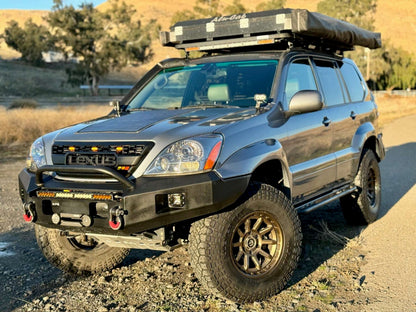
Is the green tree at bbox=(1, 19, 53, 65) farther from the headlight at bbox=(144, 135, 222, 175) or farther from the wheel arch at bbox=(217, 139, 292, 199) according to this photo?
the headlight at bbox=(144, 135, 222, 175)

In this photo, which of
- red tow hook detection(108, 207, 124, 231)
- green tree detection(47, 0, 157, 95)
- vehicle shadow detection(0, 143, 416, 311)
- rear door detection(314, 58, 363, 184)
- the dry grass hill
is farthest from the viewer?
the dry grass hill

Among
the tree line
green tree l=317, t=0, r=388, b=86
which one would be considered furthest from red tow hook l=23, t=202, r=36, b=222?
green tree l=317, t=0, r=388, b=86

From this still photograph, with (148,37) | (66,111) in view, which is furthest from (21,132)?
(148,37)

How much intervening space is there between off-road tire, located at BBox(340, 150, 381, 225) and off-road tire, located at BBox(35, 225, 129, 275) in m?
2.79

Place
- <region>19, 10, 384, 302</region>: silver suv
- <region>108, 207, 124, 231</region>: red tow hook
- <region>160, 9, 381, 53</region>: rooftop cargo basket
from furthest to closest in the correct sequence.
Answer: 1. <region>160, 9, 381, 53</region>: rooftop cargo basket
2. <region>19, 10, 384, 302</region>: silver suv
3. <region>108, 207, 124, 231</region>: red tow hook

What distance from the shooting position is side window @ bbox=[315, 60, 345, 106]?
19.5ft

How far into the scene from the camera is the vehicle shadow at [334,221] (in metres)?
5.36

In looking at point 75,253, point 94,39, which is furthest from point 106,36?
point 75,253

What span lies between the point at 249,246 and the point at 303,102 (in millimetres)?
1411

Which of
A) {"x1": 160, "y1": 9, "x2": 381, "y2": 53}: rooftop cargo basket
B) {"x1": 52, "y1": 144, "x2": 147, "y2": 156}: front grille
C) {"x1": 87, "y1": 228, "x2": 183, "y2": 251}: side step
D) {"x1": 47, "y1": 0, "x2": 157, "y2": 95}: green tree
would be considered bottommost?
{"x1": 87, "y1": 228, "x2": 183, "y2": 251}: side step

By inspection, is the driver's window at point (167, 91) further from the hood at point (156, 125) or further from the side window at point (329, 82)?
the side window at point (329, 82)

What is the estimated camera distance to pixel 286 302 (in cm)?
434

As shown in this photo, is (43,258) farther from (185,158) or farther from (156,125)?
(185,158)

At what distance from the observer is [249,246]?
4.31 m
